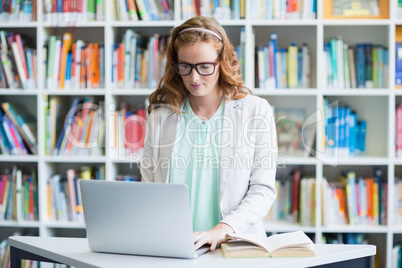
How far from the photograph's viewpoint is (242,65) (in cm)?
298

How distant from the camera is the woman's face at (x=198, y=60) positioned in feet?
5.98

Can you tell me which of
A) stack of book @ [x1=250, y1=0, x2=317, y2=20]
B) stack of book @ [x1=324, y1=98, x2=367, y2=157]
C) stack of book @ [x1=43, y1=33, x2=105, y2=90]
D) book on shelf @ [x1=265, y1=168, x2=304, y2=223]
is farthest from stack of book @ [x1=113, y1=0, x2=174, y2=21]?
book on shelf @ [x1=265, y1=168, x2=304, y2=223]

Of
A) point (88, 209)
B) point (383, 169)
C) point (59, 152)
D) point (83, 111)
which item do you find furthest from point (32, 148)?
point (383, 169)

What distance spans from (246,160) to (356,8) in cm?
155

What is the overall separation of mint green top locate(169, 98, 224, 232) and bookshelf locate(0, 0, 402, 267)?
3.60ft

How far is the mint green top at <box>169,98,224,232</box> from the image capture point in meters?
1.89

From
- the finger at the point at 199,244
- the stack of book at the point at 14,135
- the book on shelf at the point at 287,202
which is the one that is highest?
the stack of book at the point at 14,135

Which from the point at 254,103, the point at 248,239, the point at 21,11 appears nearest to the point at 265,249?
the point at 248,239

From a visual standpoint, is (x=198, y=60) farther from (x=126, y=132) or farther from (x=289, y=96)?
(x=289, y=96)

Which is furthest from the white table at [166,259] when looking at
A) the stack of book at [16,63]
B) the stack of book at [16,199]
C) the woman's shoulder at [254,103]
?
the stack of book at [16,63]

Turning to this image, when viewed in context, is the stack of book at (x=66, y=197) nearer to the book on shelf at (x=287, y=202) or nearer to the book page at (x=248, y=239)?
the book on shelf at (x=287, y=202)

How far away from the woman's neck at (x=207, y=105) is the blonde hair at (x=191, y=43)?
1.5 inches

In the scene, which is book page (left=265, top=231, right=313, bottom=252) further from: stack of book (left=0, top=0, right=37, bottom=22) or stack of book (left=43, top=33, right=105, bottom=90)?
stack of book (left=0, top=0, right=37, bottom=22)

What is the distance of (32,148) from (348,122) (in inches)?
73.7
